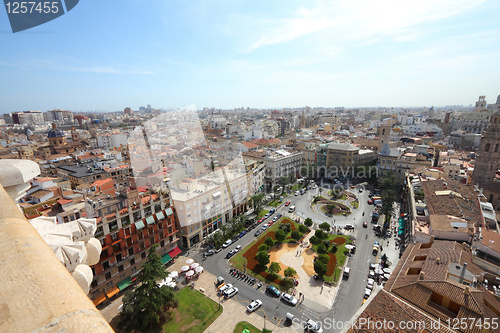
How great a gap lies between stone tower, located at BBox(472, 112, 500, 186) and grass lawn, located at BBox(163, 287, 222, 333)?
39.0 metres

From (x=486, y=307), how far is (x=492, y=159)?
99.2 feet

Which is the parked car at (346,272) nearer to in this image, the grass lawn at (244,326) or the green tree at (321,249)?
the green tree at (321,249)

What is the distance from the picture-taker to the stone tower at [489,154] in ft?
108

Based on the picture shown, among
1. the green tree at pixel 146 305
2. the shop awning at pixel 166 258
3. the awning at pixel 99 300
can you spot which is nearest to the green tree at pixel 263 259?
the green tree at pixel 146 305

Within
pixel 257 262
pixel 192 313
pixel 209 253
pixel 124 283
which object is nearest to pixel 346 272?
pixel 257 262

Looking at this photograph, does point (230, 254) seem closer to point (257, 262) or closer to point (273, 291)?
point (257, 262)

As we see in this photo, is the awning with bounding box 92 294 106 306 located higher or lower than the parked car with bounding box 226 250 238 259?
higher

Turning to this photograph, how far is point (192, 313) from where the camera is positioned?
19.6 m

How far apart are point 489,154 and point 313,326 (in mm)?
34881

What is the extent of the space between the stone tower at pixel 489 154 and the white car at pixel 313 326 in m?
32.4

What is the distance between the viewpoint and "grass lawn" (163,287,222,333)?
1834 cm

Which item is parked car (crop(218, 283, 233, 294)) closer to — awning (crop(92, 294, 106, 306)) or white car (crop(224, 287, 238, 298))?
white car (crop(224, 287, 238, 298))

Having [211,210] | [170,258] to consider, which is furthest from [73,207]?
[211,210]

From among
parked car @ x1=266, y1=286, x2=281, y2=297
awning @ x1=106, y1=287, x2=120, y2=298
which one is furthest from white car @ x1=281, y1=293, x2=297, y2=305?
awning @ x1=106, y1=287, x2=120, y2=298
